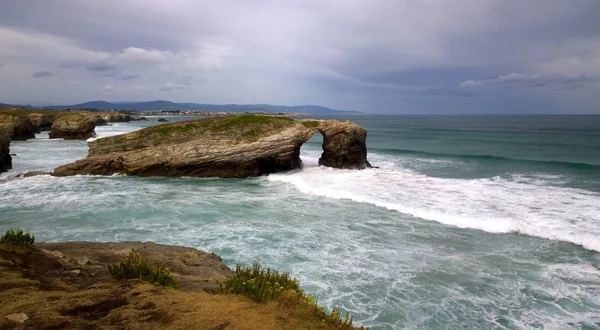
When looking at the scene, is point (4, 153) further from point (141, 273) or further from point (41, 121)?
point (41, 121)

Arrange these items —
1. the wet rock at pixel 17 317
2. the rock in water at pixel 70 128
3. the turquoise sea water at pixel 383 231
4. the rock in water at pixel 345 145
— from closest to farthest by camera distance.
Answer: the wet rock at pixel 17 317, the turquoise sea water at pixel 383 231, the rock in water at pixel 345 145, the rock in water at pixel 70 128

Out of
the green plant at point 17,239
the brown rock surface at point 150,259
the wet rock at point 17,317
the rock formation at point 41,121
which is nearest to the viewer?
the wet rock at point 17,317

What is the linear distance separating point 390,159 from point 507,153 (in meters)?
16.5

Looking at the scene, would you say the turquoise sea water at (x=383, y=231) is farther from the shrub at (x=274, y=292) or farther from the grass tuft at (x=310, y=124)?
the grass tuft at (x=310, y=124)

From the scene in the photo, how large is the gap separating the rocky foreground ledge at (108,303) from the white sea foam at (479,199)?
12.5 metres

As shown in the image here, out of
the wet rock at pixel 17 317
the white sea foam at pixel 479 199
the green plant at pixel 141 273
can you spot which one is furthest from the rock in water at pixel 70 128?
the wet rock at pixel 17 317

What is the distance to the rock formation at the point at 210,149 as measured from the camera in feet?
84.2

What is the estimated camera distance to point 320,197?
20703 mm

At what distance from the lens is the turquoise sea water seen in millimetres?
9266

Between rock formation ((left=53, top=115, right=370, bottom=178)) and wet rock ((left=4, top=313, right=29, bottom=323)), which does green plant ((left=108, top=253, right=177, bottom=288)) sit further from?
rock formation ((left=53, top=115, right=370, bottom=178))

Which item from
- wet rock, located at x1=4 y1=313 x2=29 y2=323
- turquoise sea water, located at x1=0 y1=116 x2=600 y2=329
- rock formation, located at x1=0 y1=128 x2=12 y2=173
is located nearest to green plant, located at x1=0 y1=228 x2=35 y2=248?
wet rock, located at x1=4 y1=313 x2=29 y2=323

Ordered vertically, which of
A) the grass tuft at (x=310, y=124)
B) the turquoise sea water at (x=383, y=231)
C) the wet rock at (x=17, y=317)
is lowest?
the turquoise sea water at (x=383, y=231)

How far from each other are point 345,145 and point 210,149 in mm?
10294

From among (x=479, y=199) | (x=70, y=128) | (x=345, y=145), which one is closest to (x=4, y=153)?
(x=345, y=145)
